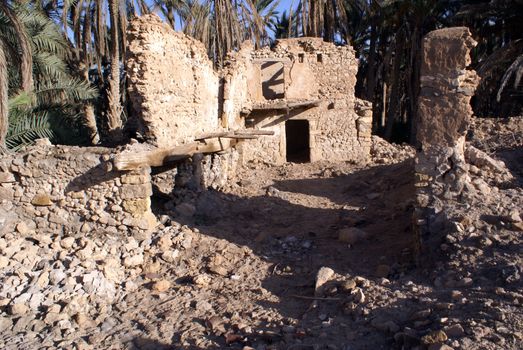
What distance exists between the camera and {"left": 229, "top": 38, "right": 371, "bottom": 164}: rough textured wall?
13289 millimetres

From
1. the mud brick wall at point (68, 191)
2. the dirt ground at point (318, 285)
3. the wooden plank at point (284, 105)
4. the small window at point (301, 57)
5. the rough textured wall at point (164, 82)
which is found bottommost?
the dirt ground at point (318, 285)

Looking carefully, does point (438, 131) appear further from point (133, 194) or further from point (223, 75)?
point (223, 75)

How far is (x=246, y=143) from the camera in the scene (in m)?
13.3

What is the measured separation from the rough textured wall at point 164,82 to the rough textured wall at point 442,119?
13.2 ft

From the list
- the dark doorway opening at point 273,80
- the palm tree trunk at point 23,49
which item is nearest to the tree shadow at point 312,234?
the palm tree trunk at point 23,49

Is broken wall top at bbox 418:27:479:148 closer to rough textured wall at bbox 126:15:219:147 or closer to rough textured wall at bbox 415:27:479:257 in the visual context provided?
rough textured wall at bbox 415:27:479:257

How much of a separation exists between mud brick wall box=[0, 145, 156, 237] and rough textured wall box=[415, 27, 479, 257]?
153 inches

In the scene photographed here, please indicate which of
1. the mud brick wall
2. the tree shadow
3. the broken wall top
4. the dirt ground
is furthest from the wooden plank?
the broken wall top

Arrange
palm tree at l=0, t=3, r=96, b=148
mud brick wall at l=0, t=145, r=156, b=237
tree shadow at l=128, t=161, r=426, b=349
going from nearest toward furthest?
tree shadow at l=128, t=161, r=426, b=349 < mud brick wall at l=0, t=145, r=156, b=237 < palm tree at l=0, t=3, r=96, b=148

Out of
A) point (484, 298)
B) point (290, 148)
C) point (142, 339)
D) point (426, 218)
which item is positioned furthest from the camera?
point (290, 148)

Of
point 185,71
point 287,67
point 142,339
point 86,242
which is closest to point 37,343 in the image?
point 142,339

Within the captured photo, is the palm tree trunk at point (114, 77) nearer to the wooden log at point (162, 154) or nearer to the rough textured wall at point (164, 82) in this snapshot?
the rough textured wall at point (164, 82)

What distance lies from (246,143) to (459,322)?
31.6 ft

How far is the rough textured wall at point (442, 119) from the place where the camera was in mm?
5883
